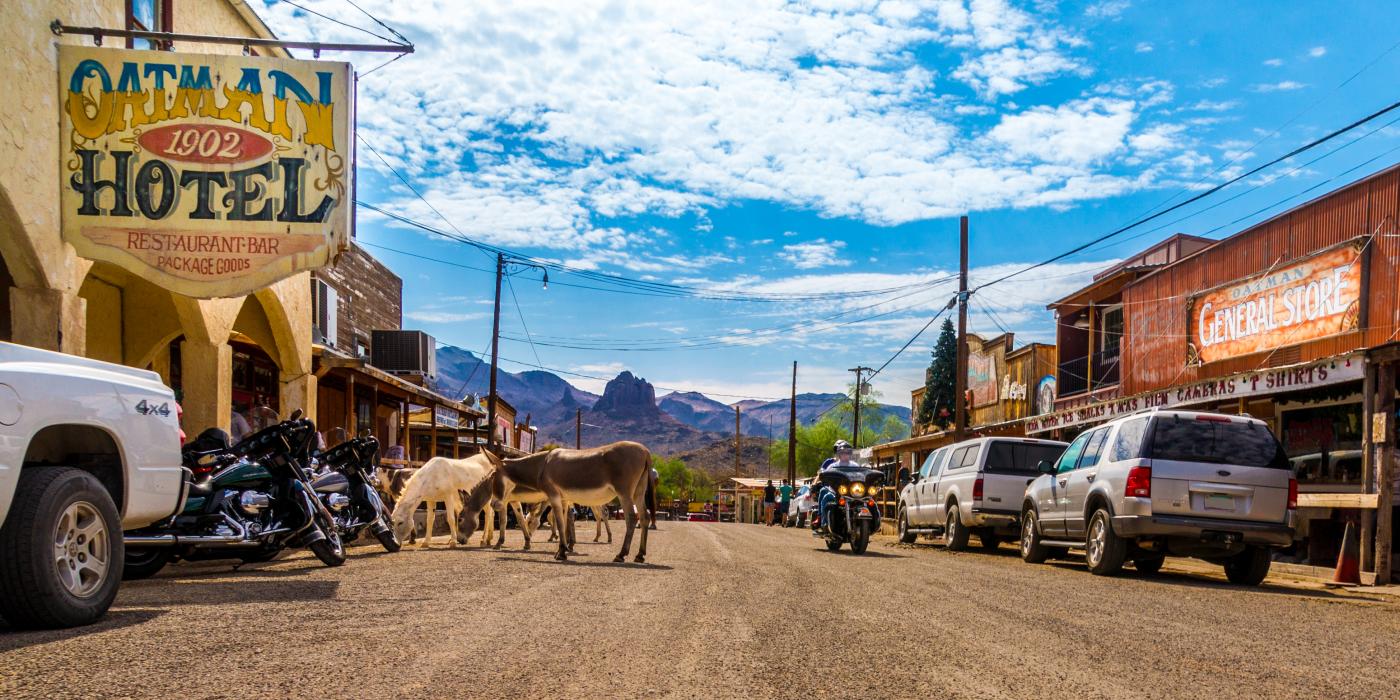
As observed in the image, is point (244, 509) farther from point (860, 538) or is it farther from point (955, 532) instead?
point (955, 532)

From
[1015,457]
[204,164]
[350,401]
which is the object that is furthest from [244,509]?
[1015,457]

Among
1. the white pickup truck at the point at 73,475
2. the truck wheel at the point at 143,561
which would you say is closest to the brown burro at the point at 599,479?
the truck wheel at the point at 143,561

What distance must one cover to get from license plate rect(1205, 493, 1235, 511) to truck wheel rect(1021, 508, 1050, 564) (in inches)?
148

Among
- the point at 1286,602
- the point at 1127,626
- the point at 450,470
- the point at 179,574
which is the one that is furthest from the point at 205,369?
the point at 1286,602

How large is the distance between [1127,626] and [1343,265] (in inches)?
544

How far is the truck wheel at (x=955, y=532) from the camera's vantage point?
19.4 metres

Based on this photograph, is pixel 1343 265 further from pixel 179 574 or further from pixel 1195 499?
pixel 179 574

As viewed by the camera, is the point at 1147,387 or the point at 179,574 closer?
the point at 179,574

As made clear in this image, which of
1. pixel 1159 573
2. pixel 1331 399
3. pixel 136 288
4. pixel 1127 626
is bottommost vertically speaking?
pixel 1159 573

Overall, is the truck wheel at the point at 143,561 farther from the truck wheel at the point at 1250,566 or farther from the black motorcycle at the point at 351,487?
the truck wheel at the point at 1250,566

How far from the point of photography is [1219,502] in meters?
12.4

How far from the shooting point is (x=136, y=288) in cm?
1786

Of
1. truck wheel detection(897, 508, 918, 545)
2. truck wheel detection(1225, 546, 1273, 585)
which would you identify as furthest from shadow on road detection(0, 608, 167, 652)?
truck wheel detection(897, 508, 918, 545)

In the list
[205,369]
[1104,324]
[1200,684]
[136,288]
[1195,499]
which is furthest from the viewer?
[1104,324]
